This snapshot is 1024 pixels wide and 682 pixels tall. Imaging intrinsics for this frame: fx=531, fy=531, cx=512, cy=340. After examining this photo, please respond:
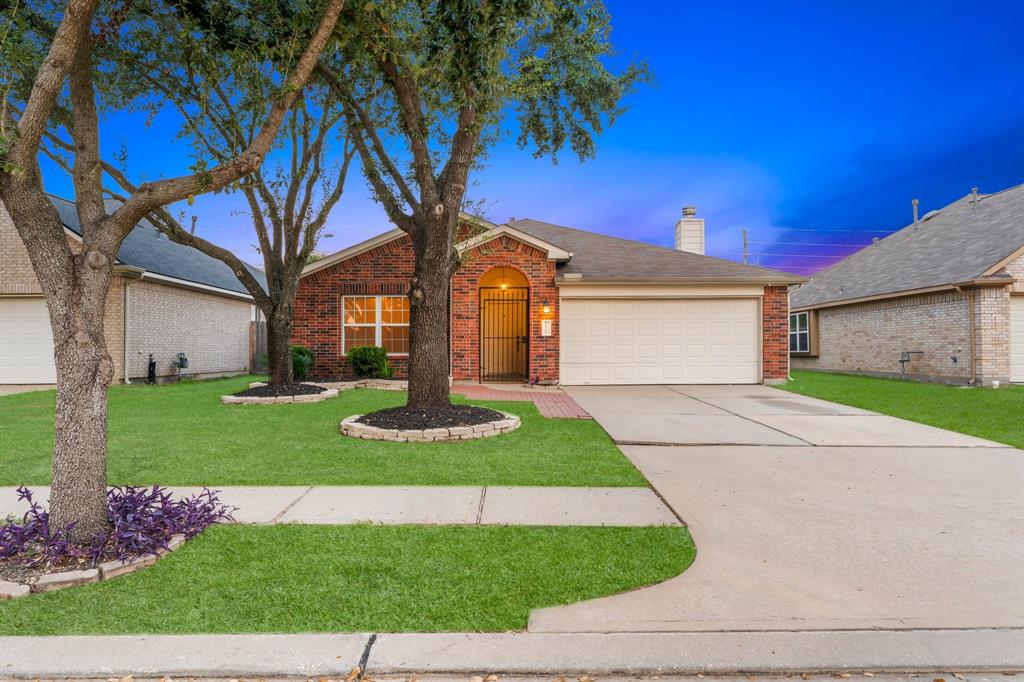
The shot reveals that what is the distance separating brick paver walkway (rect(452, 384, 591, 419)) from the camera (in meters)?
9.22

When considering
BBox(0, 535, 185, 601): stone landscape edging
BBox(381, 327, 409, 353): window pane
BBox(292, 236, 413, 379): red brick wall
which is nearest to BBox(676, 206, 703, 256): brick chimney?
BBox(292, 236, 413, 379): red brick wall

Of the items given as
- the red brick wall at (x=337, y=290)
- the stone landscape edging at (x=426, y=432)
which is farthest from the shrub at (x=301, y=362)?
the stone landscape edging at (x=426, y=432)

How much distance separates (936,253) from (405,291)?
16.6 meters

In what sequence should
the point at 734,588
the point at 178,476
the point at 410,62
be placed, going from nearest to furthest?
the point at 734,588
the point at 178,476
the point at 410,62

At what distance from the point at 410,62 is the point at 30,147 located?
202 inches

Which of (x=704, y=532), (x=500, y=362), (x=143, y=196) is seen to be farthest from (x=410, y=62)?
(x=500, y=362)

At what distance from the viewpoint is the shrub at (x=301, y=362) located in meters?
13.6

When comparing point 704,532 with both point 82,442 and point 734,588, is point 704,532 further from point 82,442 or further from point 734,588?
point 82,442

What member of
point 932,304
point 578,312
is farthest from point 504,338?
point 932,304

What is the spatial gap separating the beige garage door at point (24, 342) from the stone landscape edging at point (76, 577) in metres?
14.4

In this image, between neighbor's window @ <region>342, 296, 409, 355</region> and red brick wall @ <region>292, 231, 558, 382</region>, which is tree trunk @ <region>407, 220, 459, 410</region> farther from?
neighbor's window @ <region>342, 296, 409, 355</region>

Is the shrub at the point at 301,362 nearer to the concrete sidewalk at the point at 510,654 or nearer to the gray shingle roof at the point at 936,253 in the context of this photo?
the concrete sidewalk at the point at 510,654

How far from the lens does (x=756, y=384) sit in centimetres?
1392

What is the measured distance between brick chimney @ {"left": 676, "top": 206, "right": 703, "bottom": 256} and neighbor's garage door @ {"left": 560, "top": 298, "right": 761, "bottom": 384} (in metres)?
4.19
